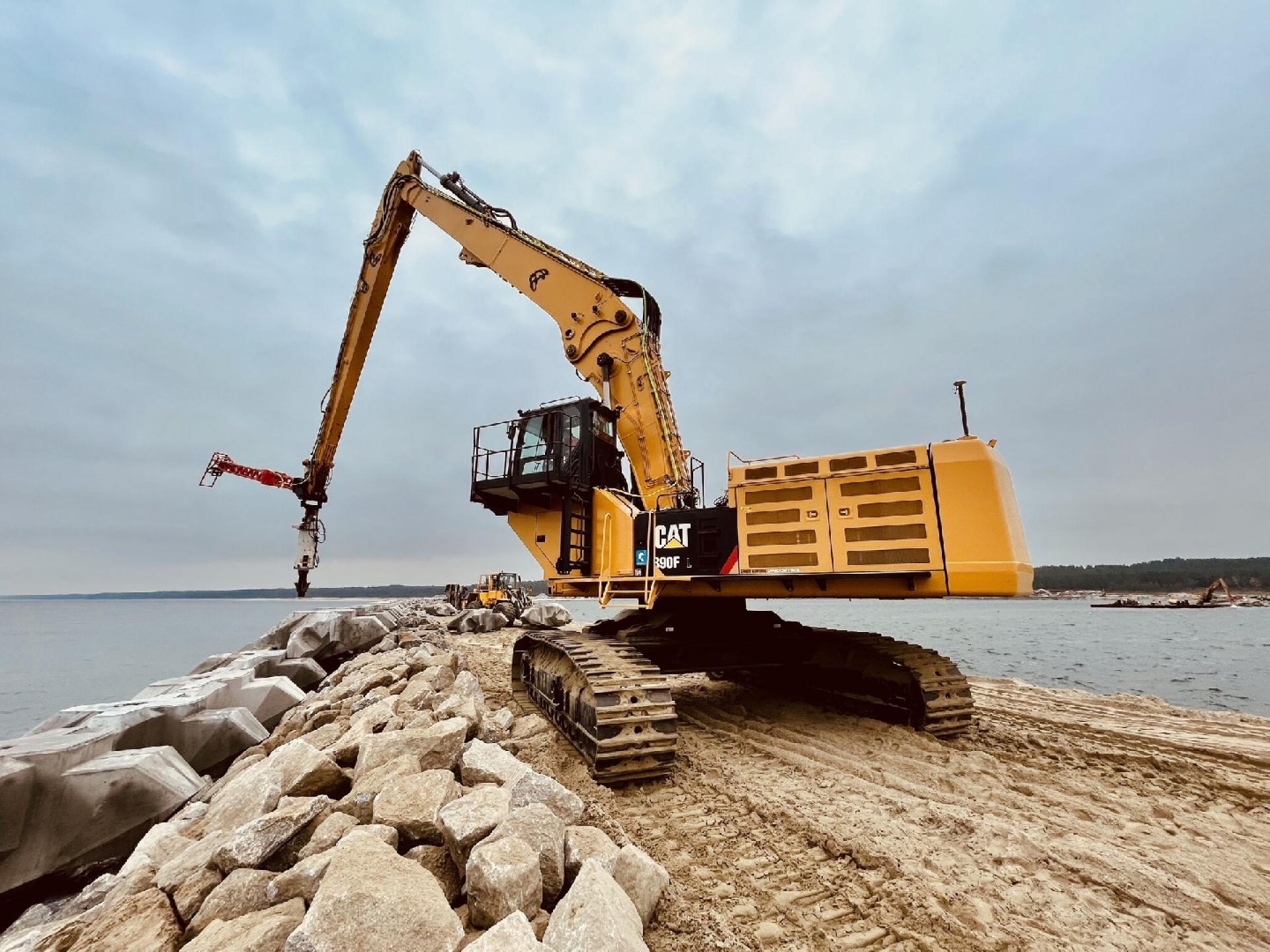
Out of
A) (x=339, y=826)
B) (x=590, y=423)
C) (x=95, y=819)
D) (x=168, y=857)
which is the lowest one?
(x=95, y=819)

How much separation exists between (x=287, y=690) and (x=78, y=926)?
7.97m

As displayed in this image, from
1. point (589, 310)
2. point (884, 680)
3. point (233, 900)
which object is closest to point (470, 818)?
point (233, 900)

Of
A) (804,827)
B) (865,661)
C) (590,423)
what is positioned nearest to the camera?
(804,827)

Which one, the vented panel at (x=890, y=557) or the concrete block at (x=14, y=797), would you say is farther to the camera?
the vented panel at (x=890, y=557)

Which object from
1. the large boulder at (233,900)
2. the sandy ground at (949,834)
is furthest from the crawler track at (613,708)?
the large boulder at (233,900)

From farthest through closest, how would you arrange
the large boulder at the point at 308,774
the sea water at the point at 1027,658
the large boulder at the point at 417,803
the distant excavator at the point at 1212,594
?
the distant excavator at the point at 1212,594, the sea water at the point at 1027,658, the large boulder at the point at 308,774, the large boulder at the point at 417,803

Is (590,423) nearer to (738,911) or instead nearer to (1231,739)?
(738,911)

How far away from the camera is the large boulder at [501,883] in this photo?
212 centimetres

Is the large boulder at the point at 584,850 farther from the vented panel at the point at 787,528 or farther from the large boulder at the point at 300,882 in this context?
the vented panel at the point at 787,528

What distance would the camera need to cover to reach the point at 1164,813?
393cm

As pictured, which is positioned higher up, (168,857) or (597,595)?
(597,595)

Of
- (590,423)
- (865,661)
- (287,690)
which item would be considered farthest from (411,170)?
(865,661)

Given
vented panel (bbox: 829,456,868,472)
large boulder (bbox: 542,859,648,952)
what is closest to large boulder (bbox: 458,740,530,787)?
large boulder (bbox: 542,859,648,952)

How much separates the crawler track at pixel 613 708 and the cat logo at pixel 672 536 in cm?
117
